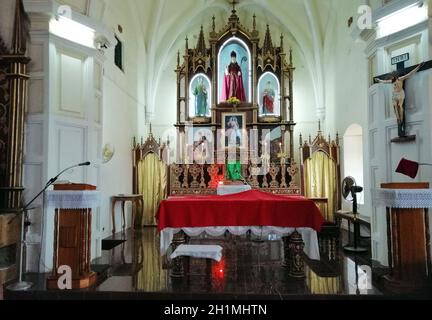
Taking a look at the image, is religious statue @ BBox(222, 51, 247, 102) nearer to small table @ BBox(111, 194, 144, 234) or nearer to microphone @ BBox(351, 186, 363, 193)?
small table @ BBox(111, 194, 144, 234)

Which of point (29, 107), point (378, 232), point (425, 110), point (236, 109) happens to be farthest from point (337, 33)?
point (29, 107)

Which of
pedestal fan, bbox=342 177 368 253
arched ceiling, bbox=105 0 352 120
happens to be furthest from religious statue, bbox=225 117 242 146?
pedestal fan, bbox=342 177 368 253

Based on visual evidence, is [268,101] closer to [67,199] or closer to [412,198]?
[412,198]

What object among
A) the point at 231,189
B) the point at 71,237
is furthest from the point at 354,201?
the point at 71,237

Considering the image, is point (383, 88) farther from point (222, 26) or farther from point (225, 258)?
point (222, 26)

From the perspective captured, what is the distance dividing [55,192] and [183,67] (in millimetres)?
8074

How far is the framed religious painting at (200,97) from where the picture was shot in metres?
11.6

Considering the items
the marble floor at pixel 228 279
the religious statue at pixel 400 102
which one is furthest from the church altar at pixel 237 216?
the religious statue at pixel 400 102

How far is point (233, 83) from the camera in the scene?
452 inches

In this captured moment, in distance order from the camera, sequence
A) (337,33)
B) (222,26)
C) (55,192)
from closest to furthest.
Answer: (55,192)
(337,33)
(222,26)

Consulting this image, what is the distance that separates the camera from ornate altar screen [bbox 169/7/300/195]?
1073 centimetres

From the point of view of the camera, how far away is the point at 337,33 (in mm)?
10320

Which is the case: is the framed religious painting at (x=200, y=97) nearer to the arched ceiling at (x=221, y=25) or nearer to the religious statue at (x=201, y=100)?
the religious statue at (x=201, y=100)

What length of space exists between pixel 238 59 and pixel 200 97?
77.4 inches
